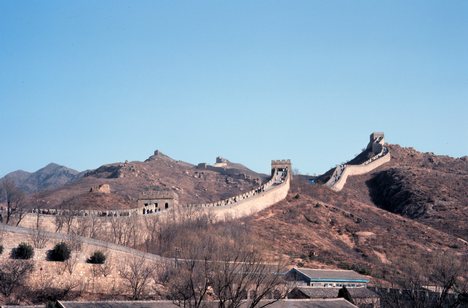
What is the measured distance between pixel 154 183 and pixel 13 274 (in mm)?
88496

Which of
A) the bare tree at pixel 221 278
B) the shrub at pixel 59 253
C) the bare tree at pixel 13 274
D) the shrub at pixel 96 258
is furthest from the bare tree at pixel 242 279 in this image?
the bare tree at pixel 13 274

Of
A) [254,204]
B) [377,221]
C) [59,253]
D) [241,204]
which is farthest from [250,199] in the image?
[59,253]

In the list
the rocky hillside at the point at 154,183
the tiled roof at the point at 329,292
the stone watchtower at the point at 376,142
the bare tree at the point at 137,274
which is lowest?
the tiled roof at the point at 329,292

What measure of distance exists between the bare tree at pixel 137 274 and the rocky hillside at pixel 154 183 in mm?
41126

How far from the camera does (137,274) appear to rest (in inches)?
1913

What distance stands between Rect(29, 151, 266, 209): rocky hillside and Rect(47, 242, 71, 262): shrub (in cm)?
4403

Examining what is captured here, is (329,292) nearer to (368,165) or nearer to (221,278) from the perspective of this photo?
(221,278)

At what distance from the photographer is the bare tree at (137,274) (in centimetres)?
4745

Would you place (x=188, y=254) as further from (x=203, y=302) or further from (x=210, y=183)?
(x=210, y=183)

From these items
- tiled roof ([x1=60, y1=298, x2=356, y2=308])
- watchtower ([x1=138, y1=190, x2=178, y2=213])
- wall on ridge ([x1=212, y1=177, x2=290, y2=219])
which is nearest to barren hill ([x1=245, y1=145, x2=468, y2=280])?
wall on ridge ([x1=212, y1=177, x2=290, y2=219])

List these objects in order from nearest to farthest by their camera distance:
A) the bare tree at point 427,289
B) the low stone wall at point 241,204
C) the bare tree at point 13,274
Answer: the bare tree at point 13,274 < the bare tree at point 427,289 < the low stone wall at point 241,204

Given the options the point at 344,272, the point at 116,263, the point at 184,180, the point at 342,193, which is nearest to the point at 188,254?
the point at 116,263

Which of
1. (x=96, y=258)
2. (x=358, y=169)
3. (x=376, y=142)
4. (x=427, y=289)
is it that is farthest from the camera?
(x=376, y=142)

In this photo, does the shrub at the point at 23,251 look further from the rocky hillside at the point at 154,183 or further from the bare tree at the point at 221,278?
the rocky hillside at the point at 154,183
